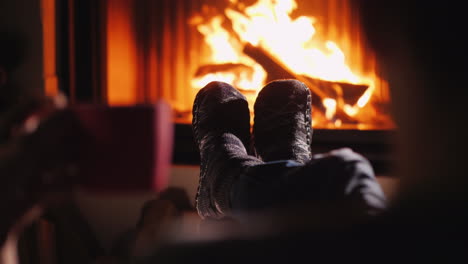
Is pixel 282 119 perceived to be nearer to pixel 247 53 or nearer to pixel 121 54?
pixel 247 53

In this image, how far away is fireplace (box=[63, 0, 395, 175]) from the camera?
1062 millimetres

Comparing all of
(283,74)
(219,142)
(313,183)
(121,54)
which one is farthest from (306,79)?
(313,183)

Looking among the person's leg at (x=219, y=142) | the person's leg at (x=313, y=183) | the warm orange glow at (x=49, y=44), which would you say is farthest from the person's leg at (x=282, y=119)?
the warm orange glow at (x=49, y=44)

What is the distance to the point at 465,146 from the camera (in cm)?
35

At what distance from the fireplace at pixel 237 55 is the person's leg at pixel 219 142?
89mm

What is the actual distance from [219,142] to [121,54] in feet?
1.42

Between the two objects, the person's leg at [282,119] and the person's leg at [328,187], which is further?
the person's leg at [282,119]

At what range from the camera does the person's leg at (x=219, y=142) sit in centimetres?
75

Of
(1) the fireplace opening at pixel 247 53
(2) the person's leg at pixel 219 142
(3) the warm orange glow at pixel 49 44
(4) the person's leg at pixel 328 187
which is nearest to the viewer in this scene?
(4) the person's leg at pixel 328 187

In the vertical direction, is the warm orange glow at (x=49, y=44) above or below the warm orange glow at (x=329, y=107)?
above

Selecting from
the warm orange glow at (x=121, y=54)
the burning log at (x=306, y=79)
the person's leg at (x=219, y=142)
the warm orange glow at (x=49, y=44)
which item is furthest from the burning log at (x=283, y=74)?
the warm orange glow at (x=49, y=44)

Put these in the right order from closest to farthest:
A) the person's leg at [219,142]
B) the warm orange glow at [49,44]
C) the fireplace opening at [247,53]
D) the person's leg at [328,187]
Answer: the person's leg at [328,187], the person's leg at [219,142], the warm orange glow at [49,44], the fireplace opening at [247,53]

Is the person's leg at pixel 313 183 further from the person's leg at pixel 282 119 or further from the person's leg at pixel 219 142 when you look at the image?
the person's leg at pixel 282 119

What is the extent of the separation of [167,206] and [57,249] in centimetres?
28
